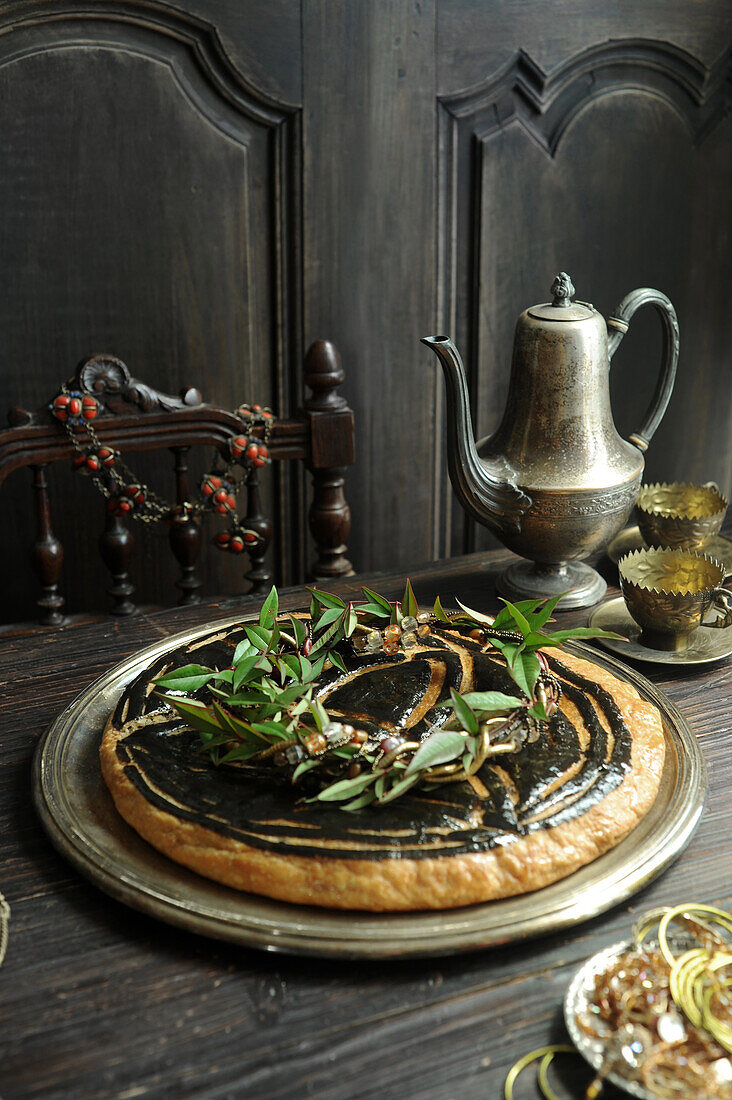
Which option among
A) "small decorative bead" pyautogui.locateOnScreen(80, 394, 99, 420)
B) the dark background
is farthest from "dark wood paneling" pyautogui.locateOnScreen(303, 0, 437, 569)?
"small decorative bead" pyautogui.locateOnScreen(80, 394, 99, 420)

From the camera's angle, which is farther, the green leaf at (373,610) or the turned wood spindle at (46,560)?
the turned wood spindle at (46,560)

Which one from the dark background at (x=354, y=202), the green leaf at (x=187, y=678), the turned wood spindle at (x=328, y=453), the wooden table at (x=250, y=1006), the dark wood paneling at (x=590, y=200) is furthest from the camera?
the dark wood paneling at (x=590, y=200)

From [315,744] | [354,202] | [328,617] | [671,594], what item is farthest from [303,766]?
[354,202]

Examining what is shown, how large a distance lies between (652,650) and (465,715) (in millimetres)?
340

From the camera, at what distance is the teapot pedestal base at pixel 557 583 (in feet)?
3.62

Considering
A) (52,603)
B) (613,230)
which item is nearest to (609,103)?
(613,230)

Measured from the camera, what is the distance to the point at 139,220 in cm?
142

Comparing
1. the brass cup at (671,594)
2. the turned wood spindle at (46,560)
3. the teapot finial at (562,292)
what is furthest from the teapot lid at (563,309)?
the turned wood spindle at (46,560)

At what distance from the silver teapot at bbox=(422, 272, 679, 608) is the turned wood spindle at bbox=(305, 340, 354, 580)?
24cm

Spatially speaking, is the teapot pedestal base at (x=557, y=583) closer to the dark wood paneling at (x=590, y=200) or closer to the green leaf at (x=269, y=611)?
the green leaf at (x=269, y=611)

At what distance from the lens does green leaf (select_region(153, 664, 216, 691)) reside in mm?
790

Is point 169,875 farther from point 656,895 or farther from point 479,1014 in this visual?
point 656,895

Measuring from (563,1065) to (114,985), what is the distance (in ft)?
0.86

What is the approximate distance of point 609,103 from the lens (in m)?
1.71
